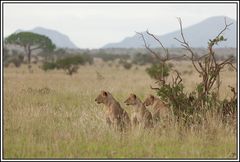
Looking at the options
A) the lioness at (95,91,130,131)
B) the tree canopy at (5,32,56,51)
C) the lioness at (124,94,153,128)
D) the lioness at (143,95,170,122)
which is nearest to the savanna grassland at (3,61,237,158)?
the lioness at (95,91,130,131)

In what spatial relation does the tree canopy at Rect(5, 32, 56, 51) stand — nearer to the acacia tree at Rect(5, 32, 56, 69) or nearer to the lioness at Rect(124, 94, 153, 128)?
the acacia tree at Rect(5, 32, 56, 69)

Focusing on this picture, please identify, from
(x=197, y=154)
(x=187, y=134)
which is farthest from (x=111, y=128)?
(x=197, y=154)

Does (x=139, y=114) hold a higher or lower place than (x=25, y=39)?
lower

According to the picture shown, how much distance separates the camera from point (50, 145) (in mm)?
7844

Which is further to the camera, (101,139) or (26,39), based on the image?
(26,39)

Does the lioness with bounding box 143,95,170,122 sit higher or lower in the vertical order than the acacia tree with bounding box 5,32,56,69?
lower

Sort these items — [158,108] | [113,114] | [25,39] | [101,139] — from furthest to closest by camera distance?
[25,39] → [158,108] → [113,114] → [101,139]

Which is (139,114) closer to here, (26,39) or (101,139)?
(101,139)

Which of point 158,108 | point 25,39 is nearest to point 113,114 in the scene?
point 158,108

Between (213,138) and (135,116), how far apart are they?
1613 mm

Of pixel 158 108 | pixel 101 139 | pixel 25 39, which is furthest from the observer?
pixel 25 39

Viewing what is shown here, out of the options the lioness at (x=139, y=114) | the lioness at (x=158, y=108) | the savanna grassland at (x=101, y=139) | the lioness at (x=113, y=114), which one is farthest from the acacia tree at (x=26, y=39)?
the lioness at (x=139, y=114)

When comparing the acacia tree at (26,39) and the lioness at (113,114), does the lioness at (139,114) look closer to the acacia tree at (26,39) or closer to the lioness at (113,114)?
the lioness at (113,114)

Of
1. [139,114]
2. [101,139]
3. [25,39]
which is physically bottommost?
[101,139]
